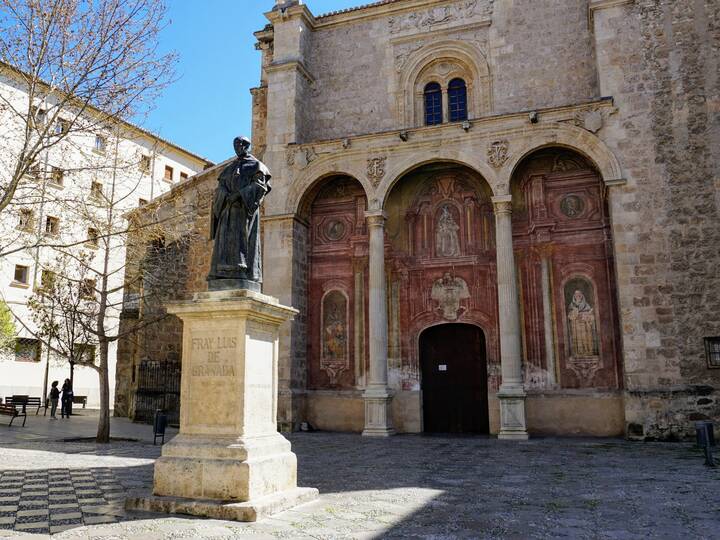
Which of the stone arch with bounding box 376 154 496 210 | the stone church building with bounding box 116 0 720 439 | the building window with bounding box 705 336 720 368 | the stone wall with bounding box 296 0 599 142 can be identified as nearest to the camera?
the building window with bounding box 705 336 720 368

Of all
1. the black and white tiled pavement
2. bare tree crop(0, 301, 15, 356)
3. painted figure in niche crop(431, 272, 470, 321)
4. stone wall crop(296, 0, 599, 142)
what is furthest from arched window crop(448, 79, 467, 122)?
bare tree crop(0, 301, 15, 356)

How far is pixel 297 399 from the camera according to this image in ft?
54.1

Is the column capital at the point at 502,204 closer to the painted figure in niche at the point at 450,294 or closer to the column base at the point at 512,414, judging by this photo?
the painted figure in niche at the point at 450,294

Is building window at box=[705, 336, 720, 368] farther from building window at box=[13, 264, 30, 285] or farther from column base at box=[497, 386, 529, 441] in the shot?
building window at box=[13, 264, 30, 285]

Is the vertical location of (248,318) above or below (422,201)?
below

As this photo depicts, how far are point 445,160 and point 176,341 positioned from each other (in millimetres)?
11707

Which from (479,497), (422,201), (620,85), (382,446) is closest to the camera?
(479,497)

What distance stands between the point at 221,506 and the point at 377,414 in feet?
32.2

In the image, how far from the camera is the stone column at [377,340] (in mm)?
15062

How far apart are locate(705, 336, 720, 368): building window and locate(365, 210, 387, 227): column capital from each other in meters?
8.21

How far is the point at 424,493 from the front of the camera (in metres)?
7.05

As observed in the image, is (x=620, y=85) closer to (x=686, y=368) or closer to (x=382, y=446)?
(x=686, y=368)

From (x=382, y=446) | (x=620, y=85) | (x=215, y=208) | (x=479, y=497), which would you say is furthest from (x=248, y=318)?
(x=620, y=85)

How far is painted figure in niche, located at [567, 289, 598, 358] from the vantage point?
48.9 ft
